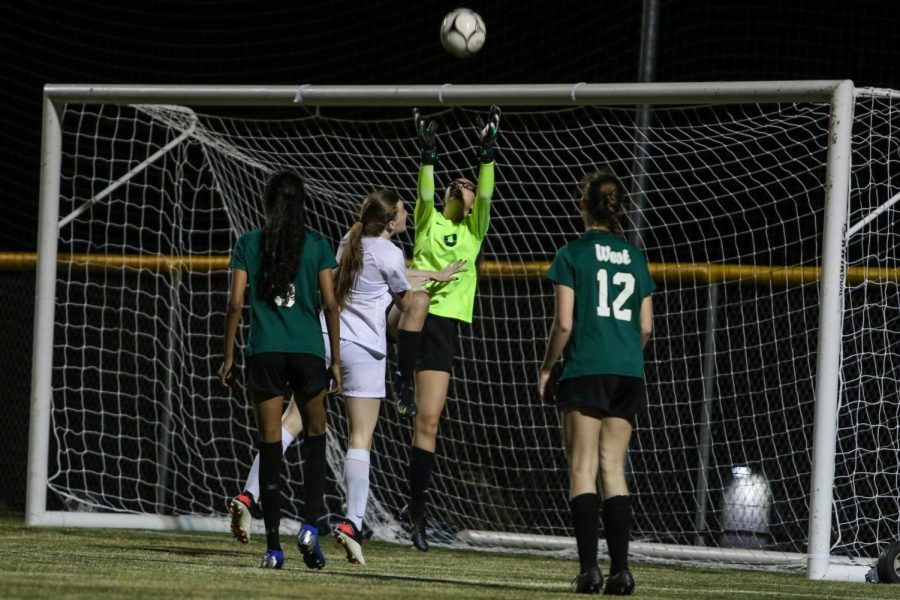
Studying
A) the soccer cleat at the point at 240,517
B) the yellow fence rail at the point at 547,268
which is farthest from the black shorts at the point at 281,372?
the yellow fence rail at the point at 547,268

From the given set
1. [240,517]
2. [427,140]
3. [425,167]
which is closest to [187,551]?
[240,517]

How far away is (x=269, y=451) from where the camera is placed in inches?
239

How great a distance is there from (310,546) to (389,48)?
857 cm

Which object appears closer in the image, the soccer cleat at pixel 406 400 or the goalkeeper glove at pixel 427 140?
the goalkeeper glove at pixel 427 140

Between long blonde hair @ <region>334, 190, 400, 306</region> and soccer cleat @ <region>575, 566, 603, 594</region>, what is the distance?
2.03 metres

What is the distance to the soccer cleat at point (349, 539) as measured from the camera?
20.8 ft

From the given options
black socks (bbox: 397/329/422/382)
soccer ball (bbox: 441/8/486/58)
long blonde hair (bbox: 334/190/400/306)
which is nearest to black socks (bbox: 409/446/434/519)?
black socks (bbox: 397/329/422/382)

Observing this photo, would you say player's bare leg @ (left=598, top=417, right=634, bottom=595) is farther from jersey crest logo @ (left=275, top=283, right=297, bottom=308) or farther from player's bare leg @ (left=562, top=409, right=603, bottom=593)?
jersey crest logo @ (left=275, top=283, right=297, bottom=308)

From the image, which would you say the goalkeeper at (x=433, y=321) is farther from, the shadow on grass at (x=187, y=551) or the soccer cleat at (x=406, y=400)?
the shadow on grass at (x=187, y=551)

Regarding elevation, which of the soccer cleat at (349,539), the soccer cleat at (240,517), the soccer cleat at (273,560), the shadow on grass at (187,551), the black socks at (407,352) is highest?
the black socks at (407,352)

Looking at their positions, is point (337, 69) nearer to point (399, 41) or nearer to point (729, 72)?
point (399, 41)

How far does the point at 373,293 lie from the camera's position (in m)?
6.96

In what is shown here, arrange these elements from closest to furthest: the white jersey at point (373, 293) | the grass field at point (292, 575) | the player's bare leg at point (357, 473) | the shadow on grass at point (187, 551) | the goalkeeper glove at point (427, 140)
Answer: the grass field at point (292, 575), the player's bare leg at point (357, 473), the white jersey at point (373, 293), the shadow on grass at point (187, 551), the goalkeeper glove at point (427, 140)

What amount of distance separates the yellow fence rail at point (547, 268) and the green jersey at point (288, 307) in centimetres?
327
